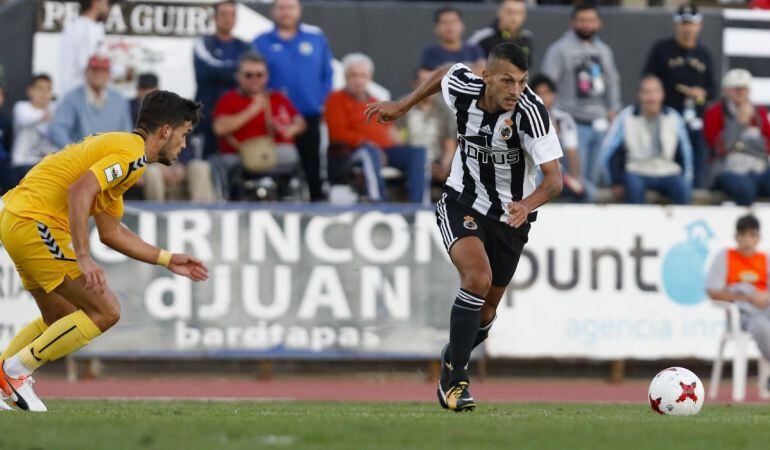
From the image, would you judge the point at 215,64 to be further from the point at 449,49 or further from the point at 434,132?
the point at 449,49

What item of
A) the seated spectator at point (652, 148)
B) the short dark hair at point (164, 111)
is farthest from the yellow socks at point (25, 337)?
the seated spectator at point (652, 148)

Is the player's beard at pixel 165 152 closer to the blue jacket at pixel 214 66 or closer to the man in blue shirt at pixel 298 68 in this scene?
the blue jacket at pixel 214 66

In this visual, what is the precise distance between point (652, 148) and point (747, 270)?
213 centimetres

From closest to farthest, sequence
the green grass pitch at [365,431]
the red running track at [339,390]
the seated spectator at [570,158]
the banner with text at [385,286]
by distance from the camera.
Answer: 1. the green grass pitch at [365,431]
2. the red running track at [339,390]
3. the banner with text at [385,286]
4. the seated spectator at [570,158]

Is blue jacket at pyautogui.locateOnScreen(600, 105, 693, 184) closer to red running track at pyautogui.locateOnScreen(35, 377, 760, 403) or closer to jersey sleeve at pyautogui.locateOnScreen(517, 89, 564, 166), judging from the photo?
red running track at pyautogui.locateOnScreen(35, 377, 760, 403)

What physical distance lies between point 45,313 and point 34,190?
99cm

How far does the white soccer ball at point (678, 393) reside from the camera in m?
10.3

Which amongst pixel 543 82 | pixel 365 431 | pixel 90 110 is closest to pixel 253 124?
pixel 90 110

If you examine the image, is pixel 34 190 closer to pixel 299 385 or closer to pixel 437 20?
pixel 299 385

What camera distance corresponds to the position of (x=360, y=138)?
16406 millimetres

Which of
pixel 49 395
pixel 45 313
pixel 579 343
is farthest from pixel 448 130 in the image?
pixel 45 313

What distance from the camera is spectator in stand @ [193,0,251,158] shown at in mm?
16469

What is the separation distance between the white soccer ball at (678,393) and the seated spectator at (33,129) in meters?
8.09

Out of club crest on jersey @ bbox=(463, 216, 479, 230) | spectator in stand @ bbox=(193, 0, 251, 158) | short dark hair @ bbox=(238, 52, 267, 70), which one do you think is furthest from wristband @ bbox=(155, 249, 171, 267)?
spectator in stand @ bbox=(193, 0, 251, 158)
